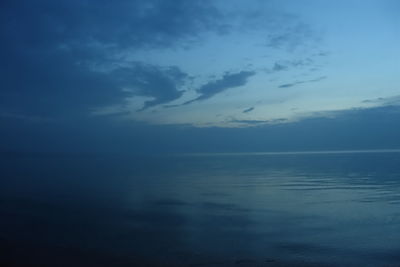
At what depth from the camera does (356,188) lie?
40.7 metres

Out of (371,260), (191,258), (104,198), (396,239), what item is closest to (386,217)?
(396,239)

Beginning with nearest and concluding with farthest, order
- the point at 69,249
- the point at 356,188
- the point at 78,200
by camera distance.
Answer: the point at 69,249, the point at 78,200, the point at 356,188

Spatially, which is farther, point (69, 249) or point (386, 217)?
point (386, 217)

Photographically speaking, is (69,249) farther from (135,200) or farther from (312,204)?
(312,204)

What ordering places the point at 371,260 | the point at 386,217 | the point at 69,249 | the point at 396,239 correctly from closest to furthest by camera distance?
the point at 371,260 < the point at 69,249 < the point at 396,239 < the point at 386,217

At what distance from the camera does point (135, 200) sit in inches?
1339

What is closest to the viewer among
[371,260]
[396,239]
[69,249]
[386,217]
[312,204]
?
[371,260]

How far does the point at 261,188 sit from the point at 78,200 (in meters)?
20.5

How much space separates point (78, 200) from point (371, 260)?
25.3m

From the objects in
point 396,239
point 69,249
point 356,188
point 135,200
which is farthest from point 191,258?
point 356,188

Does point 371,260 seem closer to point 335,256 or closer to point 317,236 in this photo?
point 335,256

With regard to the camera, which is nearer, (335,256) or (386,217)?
(335,256)

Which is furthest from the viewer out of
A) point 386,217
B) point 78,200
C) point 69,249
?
point 78,200

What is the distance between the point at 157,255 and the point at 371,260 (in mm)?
9897
